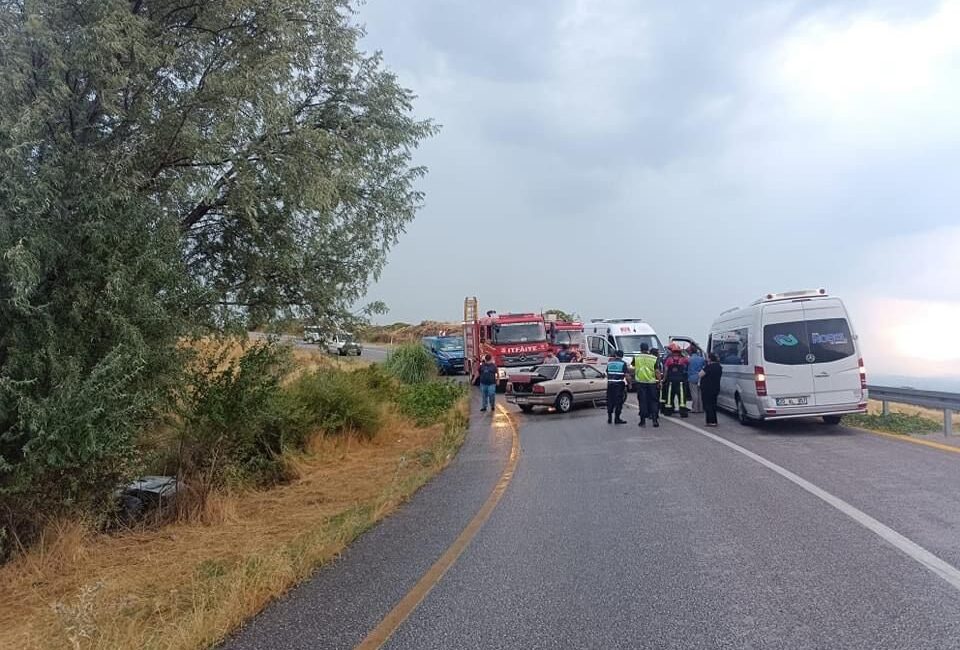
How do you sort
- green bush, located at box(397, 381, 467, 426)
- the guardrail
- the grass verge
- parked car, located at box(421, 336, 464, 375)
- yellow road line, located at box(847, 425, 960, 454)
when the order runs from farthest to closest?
parked car, located at box(421, 336, 464, 375) → green bush, located at box(397, 381, 467, 426) → the grass verge → the guardrail → yellow road line, located at box(847, 425, 960, 454)

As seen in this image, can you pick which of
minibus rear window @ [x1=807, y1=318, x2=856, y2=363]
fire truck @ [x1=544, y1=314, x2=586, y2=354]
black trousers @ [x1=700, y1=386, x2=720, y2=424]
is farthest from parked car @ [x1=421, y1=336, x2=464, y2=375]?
minibus rear window @ [x1=807, y1=318, x2=856, y2=363]

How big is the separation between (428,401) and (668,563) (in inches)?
689

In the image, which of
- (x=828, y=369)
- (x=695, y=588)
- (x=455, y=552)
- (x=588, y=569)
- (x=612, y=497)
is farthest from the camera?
(x=828, y=369)

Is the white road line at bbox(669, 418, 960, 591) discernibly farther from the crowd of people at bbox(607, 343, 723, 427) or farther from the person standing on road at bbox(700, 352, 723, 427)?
the crowd of people at bbox(607, 343, 723, 427)

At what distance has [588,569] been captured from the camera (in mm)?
5992

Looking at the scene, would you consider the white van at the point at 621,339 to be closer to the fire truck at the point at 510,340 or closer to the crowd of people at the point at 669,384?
the fire truck at the point at 510,340

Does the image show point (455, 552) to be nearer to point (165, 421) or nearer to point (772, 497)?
point (772, 497)

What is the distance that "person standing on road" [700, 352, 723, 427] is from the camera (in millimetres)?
15844

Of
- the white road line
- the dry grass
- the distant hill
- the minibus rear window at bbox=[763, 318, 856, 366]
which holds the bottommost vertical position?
the dry grass

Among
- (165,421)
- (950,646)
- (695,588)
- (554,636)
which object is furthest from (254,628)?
(165,421)

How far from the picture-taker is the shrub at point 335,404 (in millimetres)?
15141

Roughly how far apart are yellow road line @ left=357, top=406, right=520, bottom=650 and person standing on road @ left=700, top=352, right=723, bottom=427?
23.6 ft

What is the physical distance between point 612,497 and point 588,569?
2963 millimetres

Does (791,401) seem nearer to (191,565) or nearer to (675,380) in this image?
(675,380)
